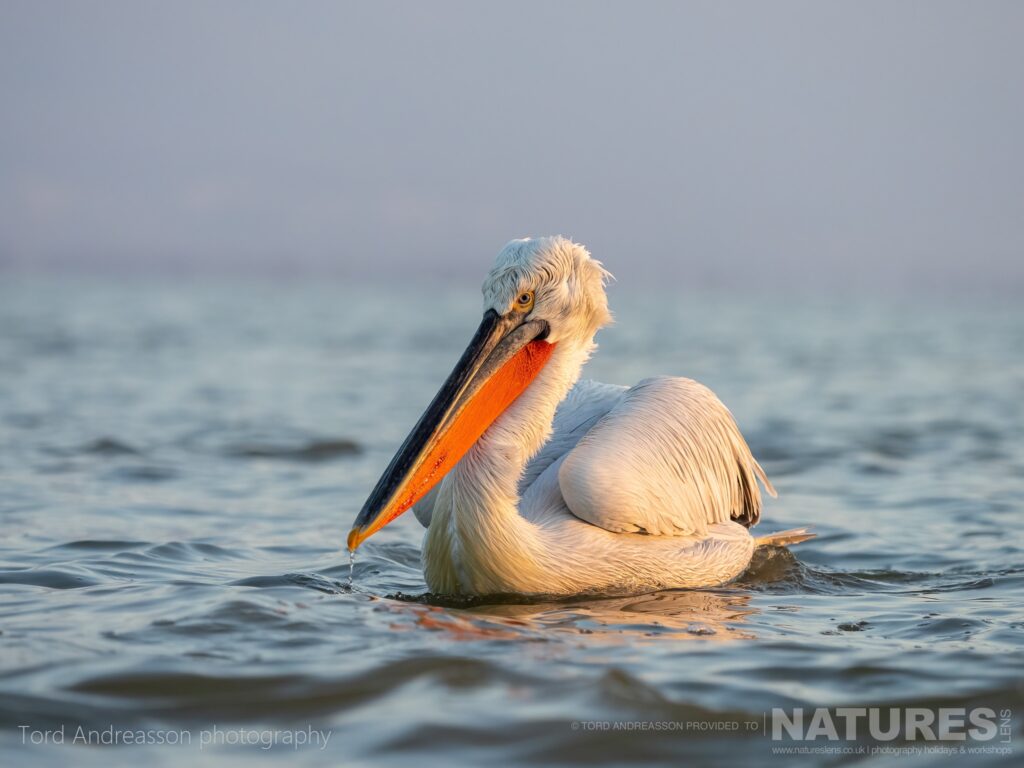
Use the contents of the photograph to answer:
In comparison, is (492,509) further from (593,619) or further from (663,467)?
(663,467)

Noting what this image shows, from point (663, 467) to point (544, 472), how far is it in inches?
18.3

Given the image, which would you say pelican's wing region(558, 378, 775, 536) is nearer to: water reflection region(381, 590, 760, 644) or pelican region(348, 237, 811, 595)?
pelican region(348, 237, 811, 595)

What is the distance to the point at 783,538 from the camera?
5492mm

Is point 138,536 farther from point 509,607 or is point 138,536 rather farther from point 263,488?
point 509,607

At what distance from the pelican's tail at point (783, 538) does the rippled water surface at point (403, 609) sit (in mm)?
96

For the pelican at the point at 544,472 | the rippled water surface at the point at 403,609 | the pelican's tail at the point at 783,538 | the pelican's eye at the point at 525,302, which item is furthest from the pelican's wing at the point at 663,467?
the pelican's eye at the point at 525,302

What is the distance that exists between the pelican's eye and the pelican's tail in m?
1.64

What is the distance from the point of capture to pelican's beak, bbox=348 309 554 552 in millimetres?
4156

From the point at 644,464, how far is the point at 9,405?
7.55m

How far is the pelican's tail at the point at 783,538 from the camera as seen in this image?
544 centimetres

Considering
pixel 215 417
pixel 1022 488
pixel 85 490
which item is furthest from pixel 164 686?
pixel 215 417

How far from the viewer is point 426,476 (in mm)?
4273

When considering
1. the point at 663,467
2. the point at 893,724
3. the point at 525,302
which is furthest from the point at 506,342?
the point at 893,724

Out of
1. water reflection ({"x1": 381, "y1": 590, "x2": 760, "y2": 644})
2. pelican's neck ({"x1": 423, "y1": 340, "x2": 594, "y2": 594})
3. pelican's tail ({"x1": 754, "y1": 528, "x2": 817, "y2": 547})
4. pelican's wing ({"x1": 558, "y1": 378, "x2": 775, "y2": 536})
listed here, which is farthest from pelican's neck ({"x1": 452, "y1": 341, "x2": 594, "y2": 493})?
pelican's tail ({"x1": 754, "y1": 528, "x2": 817, "y2": 547})
